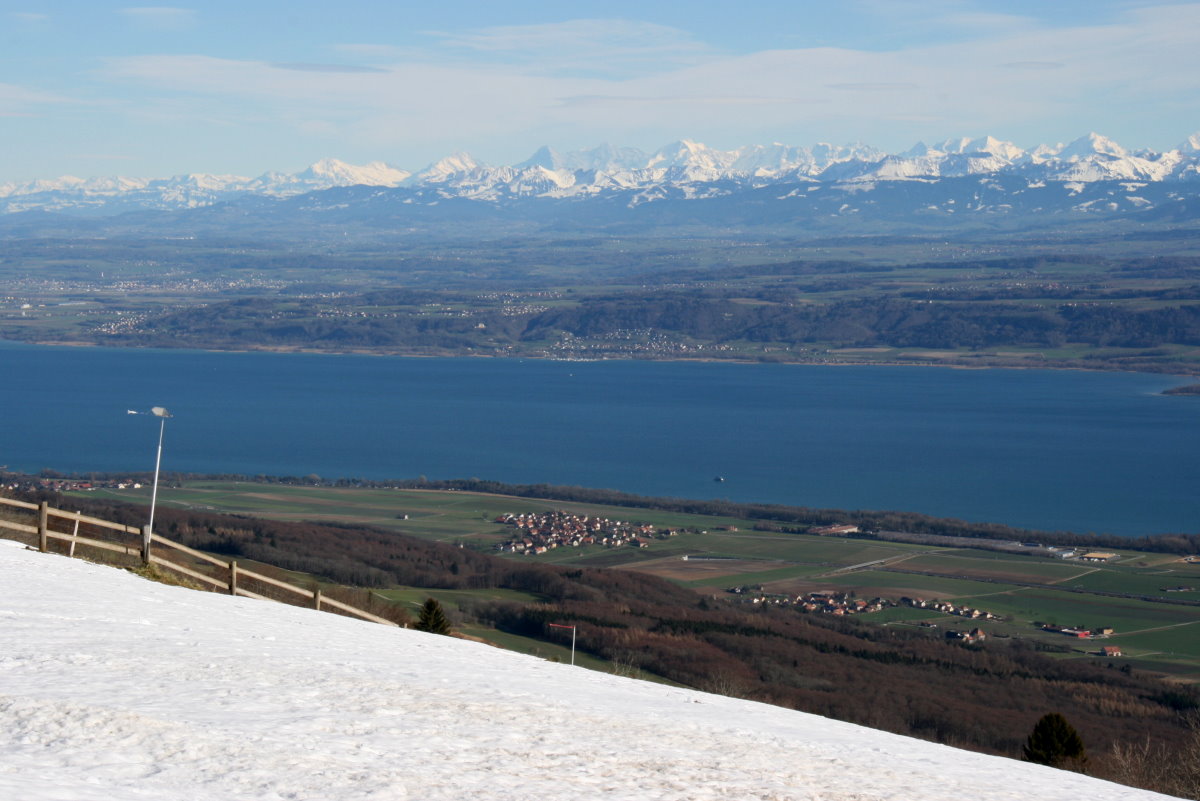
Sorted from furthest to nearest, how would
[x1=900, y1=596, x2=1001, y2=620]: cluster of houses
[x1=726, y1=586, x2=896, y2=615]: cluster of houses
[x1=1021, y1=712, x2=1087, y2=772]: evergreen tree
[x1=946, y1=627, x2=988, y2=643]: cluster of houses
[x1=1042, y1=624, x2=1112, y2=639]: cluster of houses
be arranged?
[x1=900, y1=596, x2=1001, y2=620]: cluster of houses < [x1=726, y1=586, x2=896, y2=615]: cluster of houses < [x1=1042, y1=624, x2=1112, y2=639]: cluster of houses < [x1=946, y1=627, x2=988, y2=643]: cluster of houses < [x1=1021, y1=712, x2=1087, y2=772]: evergreen tree

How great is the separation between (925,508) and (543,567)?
29.1m

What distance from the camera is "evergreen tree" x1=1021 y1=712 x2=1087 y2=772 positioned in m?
13.5

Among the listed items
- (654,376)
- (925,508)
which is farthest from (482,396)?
(925,508)

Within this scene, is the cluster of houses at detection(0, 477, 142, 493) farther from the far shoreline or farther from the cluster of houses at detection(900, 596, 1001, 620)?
the far shoreline

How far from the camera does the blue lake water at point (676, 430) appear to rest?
68.9m

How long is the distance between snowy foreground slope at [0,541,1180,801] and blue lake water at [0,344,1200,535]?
51385mm

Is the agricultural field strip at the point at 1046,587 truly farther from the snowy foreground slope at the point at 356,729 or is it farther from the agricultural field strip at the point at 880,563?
the snowy foreground slope at the point at 356,729

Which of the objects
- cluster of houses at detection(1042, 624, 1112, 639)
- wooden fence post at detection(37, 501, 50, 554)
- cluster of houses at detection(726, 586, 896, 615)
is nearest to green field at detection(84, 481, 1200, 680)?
cluster of houses at detection(1042, 624, 1112, 639)

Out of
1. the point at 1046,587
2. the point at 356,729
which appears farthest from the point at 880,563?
the point at 356,729

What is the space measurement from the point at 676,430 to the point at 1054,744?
78836mm

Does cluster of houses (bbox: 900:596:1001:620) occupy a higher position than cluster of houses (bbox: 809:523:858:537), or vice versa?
cluster of houses (bbox: 900:596:1001:620)

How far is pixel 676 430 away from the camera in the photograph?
9244 centimetres

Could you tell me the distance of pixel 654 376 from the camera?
447 ft

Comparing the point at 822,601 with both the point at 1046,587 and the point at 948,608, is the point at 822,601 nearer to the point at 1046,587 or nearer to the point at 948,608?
the point at 948,608
